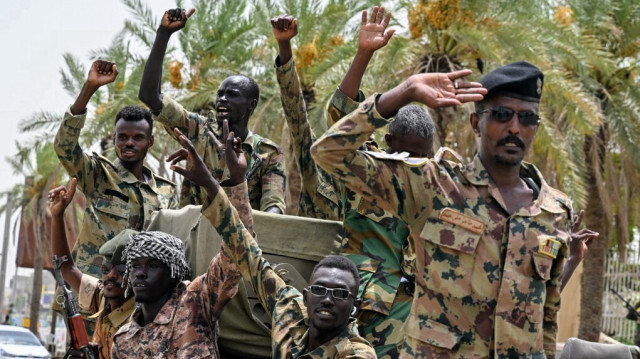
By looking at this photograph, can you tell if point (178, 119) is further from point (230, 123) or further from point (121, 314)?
point (121, 314)

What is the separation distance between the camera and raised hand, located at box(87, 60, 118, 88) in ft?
22.5

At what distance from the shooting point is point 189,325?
18.4 feet

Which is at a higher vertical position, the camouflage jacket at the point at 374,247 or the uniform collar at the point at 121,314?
the camouflage jacket at the point at 374,247

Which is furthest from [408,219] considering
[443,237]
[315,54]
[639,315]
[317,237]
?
[315,54]

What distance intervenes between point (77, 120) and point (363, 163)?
328 centimetres

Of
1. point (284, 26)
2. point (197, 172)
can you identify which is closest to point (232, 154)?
point (197, 172)

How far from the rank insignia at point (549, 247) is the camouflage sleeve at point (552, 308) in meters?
0.09

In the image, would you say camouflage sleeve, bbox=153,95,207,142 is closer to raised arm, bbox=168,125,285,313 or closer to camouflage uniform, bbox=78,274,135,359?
camouflage uniform, bbox=78,274,135,359

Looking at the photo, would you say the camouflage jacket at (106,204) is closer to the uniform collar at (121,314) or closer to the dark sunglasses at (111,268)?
the dark sunglasses at (111,268)

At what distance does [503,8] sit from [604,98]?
11.4 ft

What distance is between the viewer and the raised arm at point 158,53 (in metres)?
6.34

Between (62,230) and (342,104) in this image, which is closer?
(342,104)

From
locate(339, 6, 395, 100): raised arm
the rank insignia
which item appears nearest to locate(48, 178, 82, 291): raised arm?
locate(339, 6, 395, 100): raised arm

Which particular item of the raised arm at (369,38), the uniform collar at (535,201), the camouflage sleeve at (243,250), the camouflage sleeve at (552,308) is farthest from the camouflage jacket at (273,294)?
the uniform collar at (535,201)
